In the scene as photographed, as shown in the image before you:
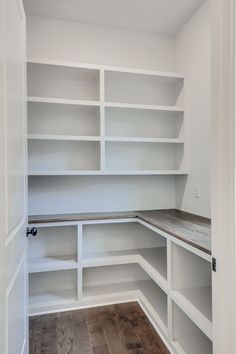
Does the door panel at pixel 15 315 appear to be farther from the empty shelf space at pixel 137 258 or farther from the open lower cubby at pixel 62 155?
the open lower cubby at pixel 62 155

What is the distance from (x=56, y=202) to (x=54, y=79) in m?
1.27

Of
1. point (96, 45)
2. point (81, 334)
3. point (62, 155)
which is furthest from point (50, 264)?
point (96, 45)

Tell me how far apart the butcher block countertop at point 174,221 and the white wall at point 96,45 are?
1617 mm

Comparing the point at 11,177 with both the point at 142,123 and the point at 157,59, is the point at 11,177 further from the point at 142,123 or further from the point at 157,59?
the point at 157,59

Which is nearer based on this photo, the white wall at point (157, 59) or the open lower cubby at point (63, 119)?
the white wall at point (157, 59)

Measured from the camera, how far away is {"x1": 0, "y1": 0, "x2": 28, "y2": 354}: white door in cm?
90

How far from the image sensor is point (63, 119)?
8.23 ft

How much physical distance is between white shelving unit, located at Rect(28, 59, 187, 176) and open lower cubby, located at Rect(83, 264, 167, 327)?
Result: 3.66ft

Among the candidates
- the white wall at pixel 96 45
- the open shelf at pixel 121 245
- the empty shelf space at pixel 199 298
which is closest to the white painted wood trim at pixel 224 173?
the empty shelf space at pixel 199 298

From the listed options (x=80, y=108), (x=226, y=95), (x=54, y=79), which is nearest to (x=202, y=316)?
(x=226, y=95)

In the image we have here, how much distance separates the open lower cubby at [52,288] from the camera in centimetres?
234

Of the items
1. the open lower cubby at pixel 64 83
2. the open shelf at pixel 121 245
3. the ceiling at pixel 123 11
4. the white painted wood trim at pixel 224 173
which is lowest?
the open shelf at pixel 121 245

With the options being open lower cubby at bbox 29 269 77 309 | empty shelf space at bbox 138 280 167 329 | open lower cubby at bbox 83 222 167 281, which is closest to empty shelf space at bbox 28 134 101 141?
open lower cubby at bbox 83 222 167 281

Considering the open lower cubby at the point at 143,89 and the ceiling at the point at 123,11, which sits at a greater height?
the ceiling at the point at 123,11
